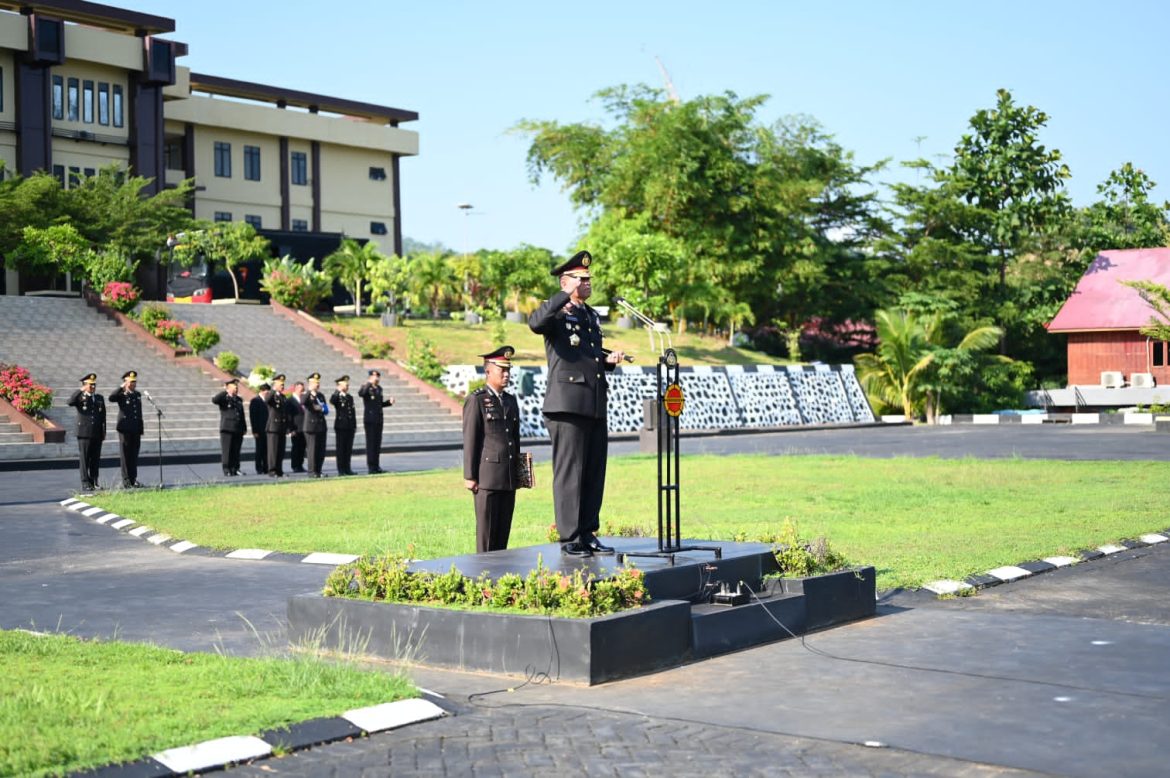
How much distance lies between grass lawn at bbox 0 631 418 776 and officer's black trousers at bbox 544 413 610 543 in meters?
2.13

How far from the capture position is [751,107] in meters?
58.8

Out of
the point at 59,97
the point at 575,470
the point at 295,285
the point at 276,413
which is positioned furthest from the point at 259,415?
the point at 59,97

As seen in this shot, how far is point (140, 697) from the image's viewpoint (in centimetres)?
639

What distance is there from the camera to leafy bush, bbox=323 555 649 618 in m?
7.36

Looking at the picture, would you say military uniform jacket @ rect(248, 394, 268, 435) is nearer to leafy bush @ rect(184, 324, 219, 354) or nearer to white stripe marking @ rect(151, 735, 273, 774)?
leafy bush @ rect(184, 324, 219, 354)

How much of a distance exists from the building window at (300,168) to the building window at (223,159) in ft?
12.6

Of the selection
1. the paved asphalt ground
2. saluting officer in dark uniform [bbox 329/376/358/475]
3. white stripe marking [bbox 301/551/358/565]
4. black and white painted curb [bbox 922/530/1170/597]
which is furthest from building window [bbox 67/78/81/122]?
black and white painted curb [bbox 922/530/1170/597]

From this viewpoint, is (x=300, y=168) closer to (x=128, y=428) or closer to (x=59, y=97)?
(x=59, y=97)

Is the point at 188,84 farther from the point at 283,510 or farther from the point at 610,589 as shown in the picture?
the point at 610,589

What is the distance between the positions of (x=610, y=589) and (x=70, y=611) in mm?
4399

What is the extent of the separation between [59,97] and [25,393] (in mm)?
21583

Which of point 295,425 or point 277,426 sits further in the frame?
point 295,425

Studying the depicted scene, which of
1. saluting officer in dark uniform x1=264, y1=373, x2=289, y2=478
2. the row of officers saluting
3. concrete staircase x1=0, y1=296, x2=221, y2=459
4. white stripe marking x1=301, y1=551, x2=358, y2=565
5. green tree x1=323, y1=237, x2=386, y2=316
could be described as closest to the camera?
white stripe marking x1=301, y1=551, x2=358, y2=565

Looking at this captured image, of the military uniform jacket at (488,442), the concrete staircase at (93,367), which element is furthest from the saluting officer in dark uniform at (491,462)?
the concrete staircase at (93,367)
